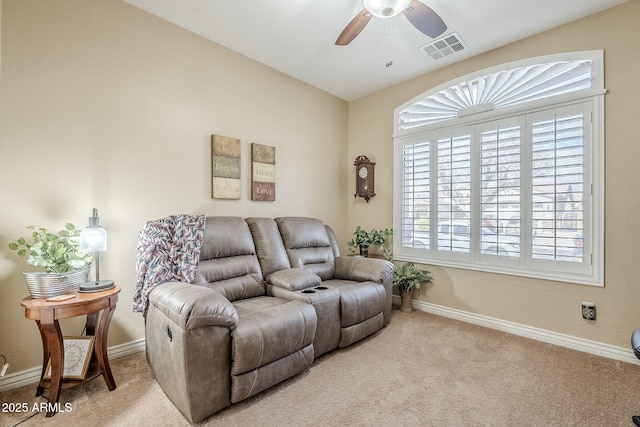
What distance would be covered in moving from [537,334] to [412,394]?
167cm

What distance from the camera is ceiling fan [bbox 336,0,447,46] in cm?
187

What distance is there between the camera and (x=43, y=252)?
1.82 metres

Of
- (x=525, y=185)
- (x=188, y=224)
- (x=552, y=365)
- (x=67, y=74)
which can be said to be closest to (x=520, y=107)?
(x=525, y=185)

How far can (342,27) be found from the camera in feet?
8.63


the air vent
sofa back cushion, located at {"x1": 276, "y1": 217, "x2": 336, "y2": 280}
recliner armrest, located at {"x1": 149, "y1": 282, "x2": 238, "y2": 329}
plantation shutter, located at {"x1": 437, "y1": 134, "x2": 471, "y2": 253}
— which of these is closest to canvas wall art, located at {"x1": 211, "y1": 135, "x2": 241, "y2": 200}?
sofa back cushion, located at {"x1": 276, "y1": 217, "x2": 336, "y2": 280}

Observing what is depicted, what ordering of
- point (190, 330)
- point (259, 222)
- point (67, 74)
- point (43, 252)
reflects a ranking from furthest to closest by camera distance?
1. point (259, 222)
2. point (67, 74)
3. point (43, 252)
4. point (190, 330)

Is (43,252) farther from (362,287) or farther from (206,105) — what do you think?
(362,287)

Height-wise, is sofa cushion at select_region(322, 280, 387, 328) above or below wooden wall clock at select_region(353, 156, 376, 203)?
below

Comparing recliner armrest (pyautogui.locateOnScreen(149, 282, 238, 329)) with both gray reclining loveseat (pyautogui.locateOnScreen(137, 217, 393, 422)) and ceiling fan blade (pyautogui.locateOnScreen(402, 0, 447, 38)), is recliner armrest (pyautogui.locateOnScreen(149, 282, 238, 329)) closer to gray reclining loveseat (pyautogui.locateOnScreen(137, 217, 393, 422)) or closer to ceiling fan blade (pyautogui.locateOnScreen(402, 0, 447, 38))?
gray reclining loveseat (pyautogui.locateOnScreen(137, 217, 393, 422))

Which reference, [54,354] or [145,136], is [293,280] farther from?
[145,136]

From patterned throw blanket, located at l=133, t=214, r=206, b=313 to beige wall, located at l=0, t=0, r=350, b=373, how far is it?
1.28 feet

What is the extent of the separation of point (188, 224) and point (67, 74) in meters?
1.37

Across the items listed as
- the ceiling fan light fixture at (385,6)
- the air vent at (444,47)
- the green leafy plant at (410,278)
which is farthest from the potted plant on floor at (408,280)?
the ceiling fan light fixture at (385,6)

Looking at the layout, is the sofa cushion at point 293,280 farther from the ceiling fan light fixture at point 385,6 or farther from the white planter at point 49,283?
the ceiling fan light fixture at point 385,6
